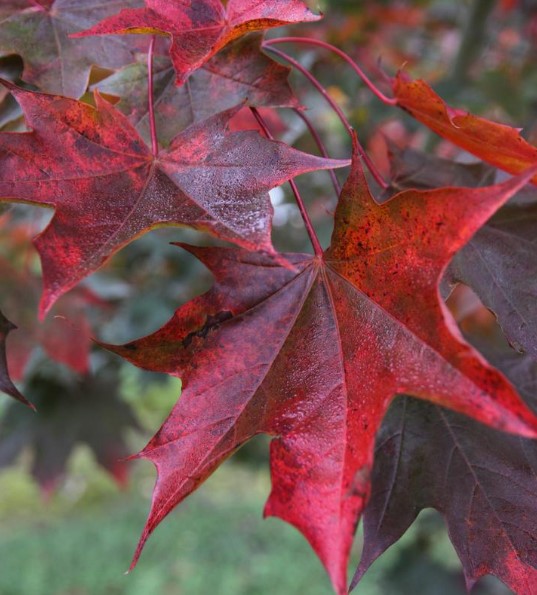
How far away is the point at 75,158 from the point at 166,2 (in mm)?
197

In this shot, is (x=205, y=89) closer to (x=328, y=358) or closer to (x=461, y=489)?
(x=328, y=358)

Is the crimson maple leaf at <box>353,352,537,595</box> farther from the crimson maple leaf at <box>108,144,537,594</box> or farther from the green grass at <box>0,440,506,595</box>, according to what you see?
the green grass at <box>0,440,506,595</box>

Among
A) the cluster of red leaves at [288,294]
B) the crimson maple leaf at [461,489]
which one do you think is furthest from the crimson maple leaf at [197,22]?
the crimson maple leaf at [461,489]

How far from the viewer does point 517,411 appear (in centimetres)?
51

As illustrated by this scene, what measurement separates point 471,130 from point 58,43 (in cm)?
53

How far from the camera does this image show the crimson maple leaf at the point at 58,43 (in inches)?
33.9

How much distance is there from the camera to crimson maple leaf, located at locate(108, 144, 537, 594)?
22.4 inches

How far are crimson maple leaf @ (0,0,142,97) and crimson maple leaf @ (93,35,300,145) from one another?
45mm

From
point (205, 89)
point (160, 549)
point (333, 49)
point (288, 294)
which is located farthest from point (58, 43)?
point (160, 549)

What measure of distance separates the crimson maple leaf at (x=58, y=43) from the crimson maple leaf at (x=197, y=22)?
0.53ft

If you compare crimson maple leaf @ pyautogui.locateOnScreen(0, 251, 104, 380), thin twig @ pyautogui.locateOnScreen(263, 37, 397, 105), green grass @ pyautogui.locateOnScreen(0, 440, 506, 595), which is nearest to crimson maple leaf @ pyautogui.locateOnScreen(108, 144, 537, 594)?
thin twig @ pyautogui.locateOnScreen(263, 37, 397, 105)

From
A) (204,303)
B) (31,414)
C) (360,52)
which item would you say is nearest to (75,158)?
(204,303)

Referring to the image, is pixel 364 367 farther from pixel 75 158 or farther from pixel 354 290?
pixel 75 158

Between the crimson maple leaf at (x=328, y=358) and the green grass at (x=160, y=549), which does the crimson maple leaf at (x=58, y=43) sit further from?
the green grass at (x=160, y=549)
